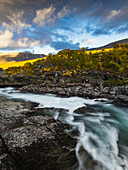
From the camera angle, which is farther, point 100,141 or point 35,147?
point 100,141

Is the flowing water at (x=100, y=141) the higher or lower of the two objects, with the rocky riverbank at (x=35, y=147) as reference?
lower

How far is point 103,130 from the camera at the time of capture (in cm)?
1160

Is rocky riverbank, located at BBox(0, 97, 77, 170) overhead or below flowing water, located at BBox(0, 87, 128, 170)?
overhead

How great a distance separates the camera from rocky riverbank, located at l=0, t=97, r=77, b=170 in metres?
6.55

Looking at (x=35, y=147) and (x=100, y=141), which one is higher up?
(x=35, y=147)

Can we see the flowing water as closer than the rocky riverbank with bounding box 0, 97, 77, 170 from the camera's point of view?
No

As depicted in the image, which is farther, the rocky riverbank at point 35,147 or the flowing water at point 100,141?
the flowing water at point 100,141

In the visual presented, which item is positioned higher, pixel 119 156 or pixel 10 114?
pixel 10 114

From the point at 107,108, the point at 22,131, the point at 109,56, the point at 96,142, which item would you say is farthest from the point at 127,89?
the point at 109,56

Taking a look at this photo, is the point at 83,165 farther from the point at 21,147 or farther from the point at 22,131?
the point at 22,131

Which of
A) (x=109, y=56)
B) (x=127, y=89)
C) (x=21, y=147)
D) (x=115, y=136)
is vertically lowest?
(x=115, y=136)

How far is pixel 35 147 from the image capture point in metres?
7.77

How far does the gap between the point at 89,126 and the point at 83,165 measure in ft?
18.8

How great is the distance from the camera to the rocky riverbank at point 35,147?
6547mm
